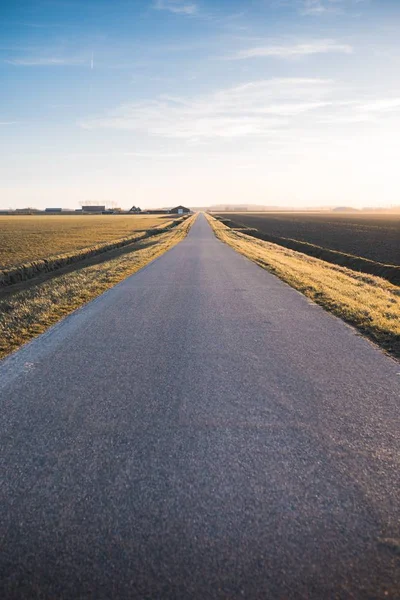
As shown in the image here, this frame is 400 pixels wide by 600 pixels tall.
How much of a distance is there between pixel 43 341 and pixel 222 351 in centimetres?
329

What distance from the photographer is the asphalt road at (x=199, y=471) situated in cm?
231

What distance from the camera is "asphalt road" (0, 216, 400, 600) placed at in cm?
231

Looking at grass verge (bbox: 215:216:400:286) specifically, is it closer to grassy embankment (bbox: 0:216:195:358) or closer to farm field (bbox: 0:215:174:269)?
grassy embankment (bbox: 0:216:195:358)

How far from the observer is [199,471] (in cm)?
319

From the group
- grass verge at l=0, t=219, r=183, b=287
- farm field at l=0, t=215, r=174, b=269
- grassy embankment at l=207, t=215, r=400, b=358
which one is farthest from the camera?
farm field at l=0, t=215, r=174, b=269

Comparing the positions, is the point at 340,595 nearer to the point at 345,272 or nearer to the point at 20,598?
the point at 20,598

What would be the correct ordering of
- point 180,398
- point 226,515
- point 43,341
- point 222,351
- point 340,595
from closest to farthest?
point 340,595, point 226,515, point 180,398, point 222,351, point 43,341

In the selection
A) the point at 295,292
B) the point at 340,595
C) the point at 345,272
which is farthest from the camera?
the point at 345,272

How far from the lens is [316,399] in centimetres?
455

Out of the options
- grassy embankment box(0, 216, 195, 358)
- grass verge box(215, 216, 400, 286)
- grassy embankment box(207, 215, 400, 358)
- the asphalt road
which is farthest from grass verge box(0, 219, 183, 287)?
grass verge box(215, 216, 400, 286)

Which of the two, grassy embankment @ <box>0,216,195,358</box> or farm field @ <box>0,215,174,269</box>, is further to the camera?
farm field @ <box>0,215,174,269</box>

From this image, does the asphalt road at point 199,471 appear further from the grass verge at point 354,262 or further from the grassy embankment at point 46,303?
the grass verge at point 354,262

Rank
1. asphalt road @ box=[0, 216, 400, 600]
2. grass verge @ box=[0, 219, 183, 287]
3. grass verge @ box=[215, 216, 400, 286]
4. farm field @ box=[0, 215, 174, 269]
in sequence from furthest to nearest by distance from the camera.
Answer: farm field @ box=[0, 215, 174, 269] → grass verge @ box=[215, 216, 400, 286] → grass verge @ box=[0, 219, 183, 287] → asphalt road @ box=[0, 216, 400, 600]

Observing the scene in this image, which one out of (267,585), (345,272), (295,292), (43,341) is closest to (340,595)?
(267,585)
